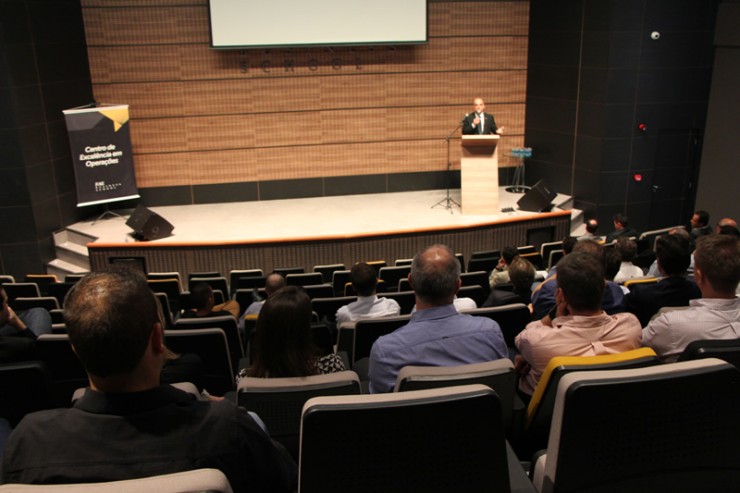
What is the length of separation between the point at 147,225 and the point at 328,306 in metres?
4.62

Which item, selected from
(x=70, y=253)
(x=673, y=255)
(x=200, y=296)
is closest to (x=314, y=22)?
(x=70, y=253)

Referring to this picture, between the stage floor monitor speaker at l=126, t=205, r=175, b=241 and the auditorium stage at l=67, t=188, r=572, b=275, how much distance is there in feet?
0.41

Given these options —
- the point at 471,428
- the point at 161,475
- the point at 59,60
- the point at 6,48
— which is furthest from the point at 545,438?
the point at 59,60

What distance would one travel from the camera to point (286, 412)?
2.40 meters

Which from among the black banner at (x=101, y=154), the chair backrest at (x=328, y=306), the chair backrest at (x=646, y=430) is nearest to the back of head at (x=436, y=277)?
the chair backrest at (x=646, y=430)

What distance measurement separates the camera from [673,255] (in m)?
→ 4.10

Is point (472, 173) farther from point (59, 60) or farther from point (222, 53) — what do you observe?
point (59, 60)

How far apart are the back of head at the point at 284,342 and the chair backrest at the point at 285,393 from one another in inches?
11.9

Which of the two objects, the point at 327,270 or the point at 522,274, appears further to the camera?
the point at 327,270

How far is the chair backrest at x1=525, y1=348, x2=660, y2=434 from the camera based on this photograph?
218cm

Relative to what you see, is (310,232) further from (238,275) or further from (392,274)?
(392,274)

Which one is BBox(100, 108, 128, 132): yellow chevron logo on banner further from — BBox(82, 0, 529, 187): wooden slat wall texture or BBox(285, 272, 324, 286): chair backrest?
BBox(285, 272, 324, 286): chair backrest

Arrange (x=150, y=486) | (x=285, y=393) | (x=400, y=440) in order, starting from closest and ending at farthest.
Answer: (x=150, y=486) → (x=400, y=440) → (x=285, y=393)

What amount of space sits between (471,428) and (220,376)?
89.9 inches
